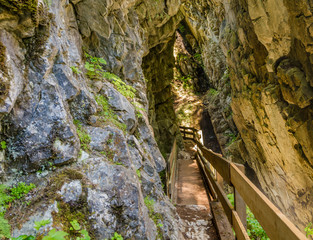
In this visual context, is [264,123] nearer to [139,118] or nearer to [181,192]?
[181,192]

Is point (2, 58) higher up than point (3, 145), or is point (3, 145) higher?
point (2, 58)

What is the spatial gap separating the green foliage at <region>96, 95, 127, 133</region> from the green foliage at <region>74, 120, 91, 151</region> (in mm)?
523

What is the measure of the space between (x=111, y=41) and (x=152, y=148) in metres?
3.17

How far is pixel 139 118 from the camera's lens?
5.33 metres

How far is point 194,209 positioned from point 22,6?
197 inches

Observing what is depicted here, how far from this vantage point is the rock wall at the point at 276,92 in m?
7.81

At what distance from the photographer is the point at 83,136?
294cm

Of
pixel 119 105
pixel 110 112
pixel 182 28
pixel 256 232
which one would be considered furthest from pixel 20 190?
pixel 182 28

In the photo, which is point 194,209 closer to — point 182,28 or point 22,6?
point 22,6


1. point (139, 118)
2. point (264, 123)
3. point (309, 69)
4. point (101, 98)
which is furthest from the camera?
point (264, 123)

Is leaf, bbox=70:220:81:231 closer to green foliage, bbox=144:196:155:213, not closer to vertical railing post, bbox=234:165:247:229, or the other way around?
green foliage, bbox=144:196:155:213

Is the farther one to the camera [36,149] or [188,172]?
[188,172]

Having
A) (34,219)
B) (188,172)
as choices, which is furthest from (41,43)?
(188,172)

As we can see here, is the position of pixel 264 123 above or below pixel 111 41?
below
